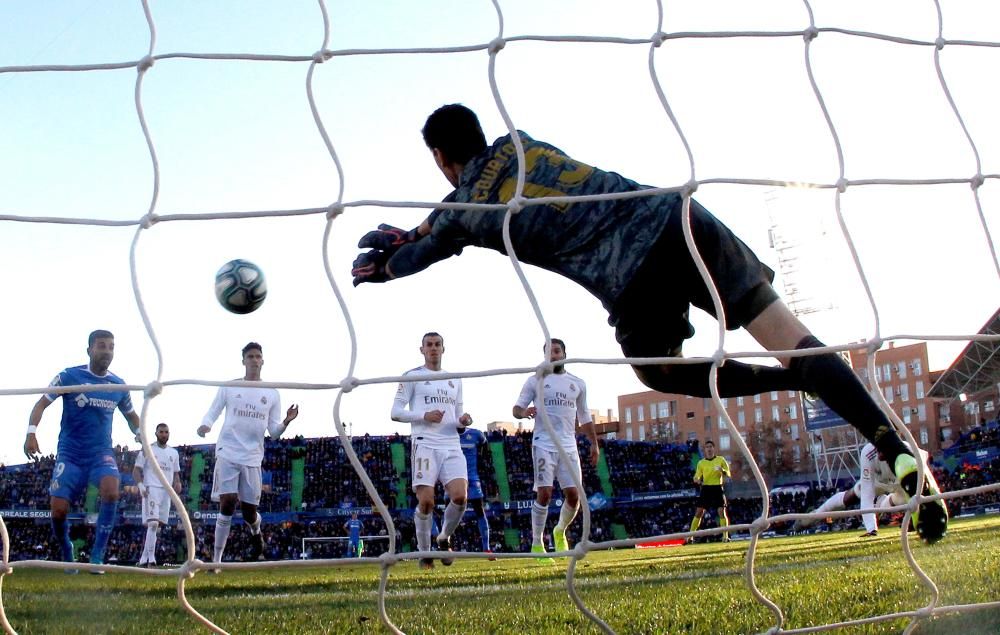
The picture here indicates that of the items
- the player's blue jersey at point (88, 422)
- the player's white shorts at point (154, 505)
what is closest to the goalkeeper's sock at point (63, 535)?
the player's blue jersey at point (88, 422)

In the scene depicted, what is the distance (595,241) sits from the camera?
3.19 metres

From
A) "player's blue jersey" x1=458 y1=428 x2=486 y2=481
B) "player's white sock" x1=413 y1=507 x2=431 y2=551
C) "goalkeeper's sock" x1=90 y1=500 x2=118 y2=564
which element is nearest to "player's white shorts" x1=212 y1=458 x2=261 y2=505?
"goalkeeper's sock" x1=90 y1=500 x2=118 y2=564

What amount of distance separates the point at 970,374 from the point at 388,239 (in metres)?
41.5

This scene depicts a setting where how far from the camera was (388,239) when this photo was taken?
342 centimetres

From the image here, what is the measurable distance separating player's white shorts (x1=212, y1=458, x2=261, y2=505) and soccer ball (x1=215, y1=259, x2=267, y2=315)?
3.82 meters

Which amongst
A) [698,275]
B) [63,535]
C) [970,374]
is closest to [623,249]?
[698,275]

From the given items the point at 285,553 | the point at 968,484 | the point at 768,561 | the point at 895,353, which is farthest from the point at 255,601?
the point at 895,353

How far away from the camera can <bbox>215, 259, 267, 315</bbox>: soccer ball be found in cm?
447

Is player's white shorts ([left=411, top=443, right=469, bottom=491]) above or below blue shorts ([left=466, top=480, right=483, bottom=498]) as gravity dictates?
above

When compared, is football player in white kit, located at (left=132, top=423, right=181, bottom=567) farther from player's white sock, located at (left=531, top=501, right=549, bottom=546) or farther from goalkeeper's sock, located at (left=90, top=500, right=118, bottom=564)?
player's white sock, located at (left=531, top=501, right=549, bottom=546)

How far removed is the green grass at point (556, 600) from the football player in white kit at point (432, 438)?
1.47 m

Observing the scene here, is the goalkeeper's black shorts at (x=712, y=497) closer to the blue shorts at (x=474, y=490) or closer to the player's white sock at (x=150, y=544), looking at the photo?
the blue shorts at (x=474, y=490)

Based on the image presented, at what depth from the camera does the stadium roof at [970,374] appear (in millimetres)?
37062

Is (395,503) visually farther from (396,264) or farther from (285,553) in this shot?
(396,264)
